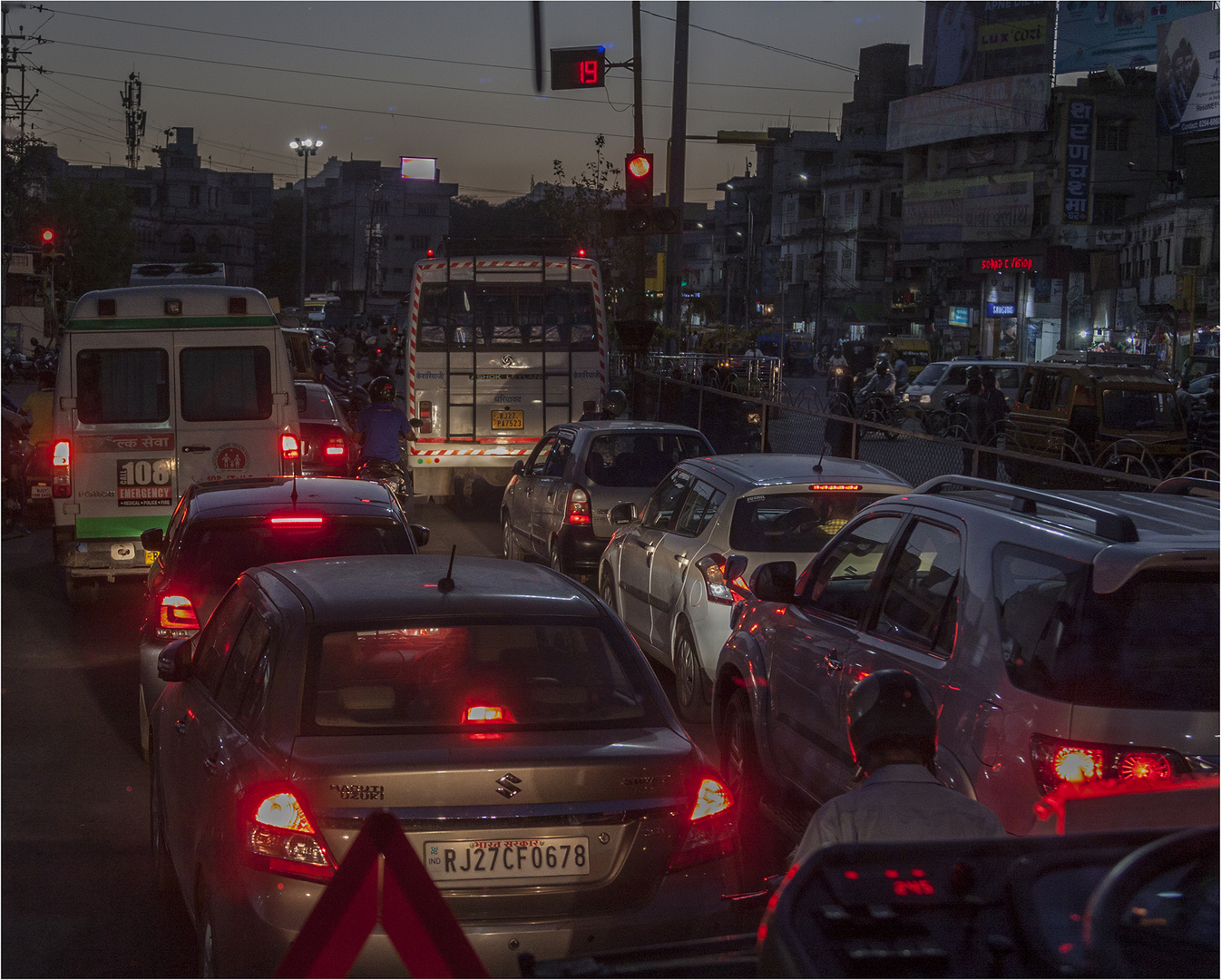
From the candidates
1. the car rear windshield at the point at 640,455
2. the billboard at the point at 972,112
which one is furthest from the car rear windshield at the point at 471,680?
the billboard at the point at 972,112

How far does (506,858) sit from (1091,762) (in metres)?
1.72

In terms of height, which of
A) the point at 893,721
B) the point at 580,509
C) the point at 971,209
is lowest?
the point at 580,509

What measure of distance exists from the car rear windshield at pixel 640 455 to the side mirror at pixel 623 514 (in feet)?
6.53

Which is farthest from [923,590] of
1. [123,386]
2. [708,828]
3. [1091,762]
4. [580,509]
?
[123,386]

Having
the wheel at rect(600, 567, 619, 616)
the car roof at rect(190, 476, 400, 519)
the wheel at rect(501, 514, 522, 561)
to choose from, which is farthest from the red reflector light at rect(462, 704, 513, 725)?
the wheel at rect(501, 514, 522, 561)

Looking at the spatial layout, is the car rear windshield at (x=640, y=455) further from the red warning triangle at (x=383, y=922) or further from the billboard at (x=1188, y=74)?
the billboard at (x=1188, y=74)

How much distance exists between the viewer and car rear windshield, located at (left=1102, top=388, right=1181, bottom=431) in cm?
2164

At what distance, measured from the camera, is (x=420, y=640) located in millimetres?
4773

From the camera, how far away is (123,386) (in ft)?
42.6

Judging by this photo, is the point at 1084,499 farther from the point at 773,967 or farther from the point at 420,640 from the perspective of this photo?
the point at 773,967

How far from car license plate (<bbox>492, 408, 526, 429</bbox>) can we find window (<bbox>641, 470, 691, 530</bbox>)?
9731 millimetres

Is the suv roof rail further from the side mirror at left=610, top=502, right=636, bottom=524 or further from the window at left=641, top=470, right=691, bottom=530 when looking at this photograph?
the side mirror at left=610, top=502, right=636, bottom=524

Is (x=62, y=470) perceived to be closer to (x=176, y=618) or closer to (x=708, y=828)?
(x=176, y=618)

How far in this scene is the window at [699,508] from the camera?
29.7 feet
